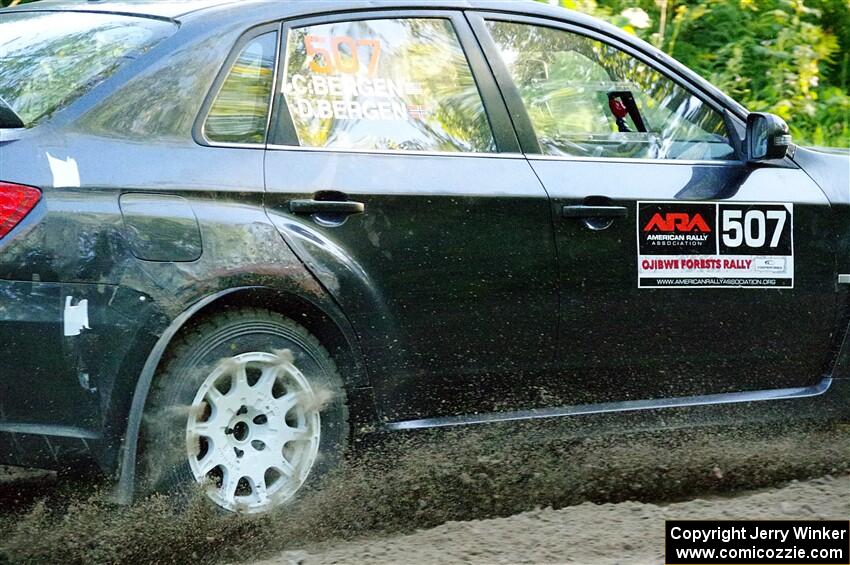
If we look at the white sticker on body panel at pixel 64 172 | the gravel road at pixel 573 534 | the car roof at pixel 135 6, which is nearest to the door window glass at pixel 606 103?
the car roof at pixel 135 6

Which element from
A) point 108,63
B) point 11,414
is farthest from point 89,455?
point 108,63

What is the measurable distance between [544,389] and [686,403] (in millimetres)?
564

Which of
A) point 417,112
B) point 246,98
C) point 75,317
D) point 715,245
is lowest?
point 715,245

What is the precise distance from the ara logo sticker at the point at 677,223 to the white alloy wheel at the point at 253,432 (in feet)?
4.29

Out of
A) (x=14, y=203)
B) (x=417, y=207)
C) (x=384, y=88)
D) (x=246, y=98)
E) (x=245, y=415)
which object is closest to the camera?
(x=14, y=203)

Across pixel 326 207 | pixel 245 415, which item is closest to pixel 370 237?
pixel 326 207

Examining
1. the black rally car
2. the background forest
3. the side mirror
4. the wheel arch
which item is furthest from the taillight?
the background forest

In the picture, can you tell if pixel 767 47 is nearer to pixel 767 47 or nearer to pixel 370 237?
pixel 767 47

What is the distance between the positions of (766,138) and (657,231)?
0.54 metres

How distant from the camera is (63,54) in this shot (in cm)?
373

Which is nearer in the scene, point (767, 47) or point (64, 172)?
point (64, 172)

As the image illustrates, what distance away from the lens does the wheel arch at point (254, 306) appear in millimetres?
3410

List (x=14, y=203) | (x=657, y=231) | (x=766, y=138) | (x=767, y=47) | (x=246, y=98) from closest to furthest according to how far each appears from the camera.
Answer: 1. (x=14, y=203)
2. (x=246, y=98)
3. (x=657, y=231)
4. (x=766, y=138)
5. (x=767, y=47)

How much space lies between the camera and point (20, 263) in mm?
3262
